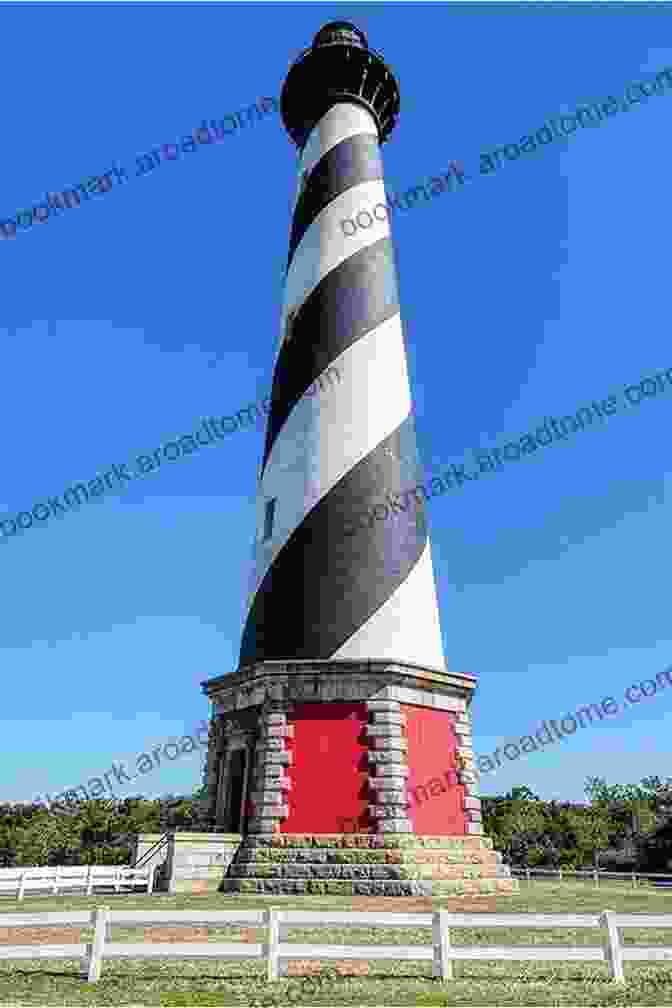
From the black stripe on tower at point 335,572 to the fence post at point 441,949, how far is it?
25.4 feet

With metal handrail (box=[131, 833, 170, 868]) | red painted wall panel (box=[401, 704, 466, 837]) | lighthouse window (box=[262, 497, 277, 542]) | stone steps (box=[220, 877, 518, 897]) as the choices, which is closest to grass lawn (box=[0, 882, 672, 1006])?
stone steps (box=[220, 877, 518, 897])

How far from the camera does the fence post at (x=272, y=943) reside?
20.3 ft

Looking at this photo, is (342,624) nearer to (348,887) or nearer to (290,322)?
(348,887)

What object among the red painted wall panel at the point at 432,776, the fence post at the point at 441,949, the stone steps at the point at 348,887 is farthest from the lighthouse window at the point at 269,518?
the fence post at the point at 441,949

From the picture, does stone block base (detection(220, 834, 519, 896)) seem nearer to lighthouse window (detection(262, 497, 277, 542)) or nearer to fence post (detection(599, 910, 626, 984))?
lighthouse window (detection(262, 497, 277, 542))

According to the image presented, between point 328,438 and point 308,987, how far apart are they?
11161mm

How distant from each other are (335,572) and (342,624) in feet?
3.30

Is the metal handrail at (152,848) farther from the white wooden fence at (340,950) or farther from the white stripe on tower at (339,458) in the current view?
the white wooden fence at (340,950)

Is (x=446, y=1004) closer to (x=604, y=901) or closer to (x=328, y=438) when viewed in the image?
(x=604, y=901)

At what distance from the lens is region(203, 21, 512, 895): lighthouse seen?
12.9m

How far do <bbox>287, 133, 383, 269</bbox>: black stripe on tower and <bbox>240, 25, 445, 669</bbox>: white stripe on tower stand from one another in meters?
0.03

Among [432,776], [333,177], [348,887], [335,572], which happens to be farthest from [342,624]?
[333,177]

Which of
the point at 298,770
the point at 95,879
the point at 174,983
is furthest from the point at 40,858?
the point at 174,983

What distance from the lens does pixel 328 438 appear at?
15828 millimetres
